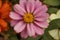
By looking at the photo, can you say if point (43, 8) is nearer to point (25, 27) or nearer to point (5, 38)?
point (25, 27)

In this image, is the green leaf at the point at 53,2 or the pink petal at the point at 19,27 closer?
the pink petal at the point at 19,27

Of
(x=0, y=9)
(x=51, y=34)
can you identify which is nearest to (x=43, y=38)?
(x=51, y=34)

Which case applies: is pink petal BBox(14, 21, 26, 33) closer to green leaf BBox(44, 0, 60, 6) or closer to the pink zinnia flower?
the pink zinnia flower

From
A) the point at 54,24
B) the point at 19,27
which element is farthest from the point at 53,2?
the point at 19,27

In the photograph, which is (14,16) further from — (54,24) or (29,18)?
(54,24)

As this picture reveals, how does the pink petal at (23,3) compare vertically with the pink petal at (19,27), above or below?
above

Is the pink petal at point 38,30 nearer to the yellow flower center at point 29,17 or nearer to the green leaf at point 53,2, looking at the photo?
the yellow flower center at point 29,17

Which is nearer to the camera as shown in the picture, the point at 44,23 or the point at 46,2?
the point at 44,23

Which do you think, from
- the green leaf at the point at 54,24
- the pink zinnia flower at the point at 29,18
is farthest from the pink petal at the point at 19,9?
the green leaf at the point at 54,24
